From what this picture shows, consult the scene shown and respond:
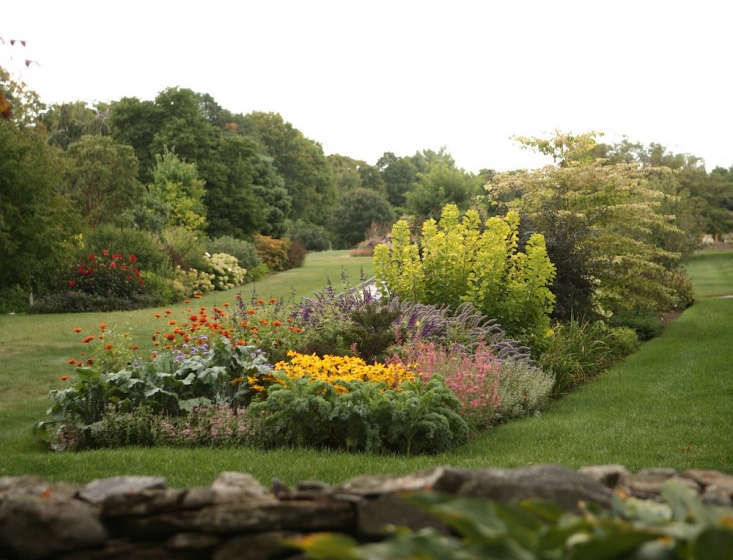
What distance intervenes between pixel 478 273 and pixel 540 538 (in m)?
9.20

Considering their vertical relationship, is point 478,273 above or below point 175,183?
below

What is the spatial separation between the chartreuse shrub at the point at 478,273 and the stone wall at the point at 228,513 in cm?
798

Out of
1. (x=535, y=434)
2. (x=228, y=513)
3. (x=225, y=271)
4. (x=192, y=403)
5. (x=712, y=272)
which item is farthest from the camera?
(x=712, y=272)

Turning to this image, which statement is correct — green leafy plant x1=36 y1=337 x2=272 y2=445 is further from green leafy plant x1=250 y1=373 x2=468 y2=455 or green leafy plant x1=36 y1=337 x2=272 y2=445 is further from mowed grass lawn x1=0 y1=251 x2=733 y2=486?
green leafy plant x1=250 y1=373 x2=468 y2=455

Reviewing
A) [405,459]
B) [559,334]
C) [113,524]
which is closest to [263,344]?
[405,459]

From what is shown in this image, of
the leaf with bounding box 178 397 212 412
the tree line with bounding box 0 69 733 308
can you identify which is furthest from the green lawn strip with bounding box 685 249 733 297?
the leaf with bounding box 178 397 212 412

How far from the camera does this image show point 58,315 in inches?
684

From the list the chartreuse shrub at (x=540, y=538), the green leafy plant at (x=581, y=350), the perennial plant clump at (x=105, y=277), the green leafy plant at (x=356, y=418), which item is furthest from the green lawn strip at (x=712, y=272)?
the chartreuse shrub at (x=540, y=538)

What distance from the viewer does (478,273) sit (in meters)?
11.2

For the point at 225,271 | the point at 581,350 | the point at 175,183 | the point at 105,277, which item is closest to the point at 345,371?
the point at 581,350

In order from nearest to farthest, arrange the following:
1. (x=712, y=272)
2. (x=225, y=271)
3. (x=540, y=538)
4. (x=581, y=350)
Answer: (x=540, y=538) → (x=581, y=350) → (x=225, y=271) → (x=712, y=272)

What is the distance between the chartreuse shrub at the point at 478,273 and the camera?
1085 cm

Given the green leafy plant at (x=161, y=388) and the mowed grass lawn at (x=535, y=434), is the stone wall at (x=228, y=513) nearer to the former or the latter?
the mowed grass lawn at (x=535, y=434)

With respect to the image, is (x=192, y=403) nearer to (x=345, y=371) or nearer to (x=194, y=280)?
(x=345, y=371)
